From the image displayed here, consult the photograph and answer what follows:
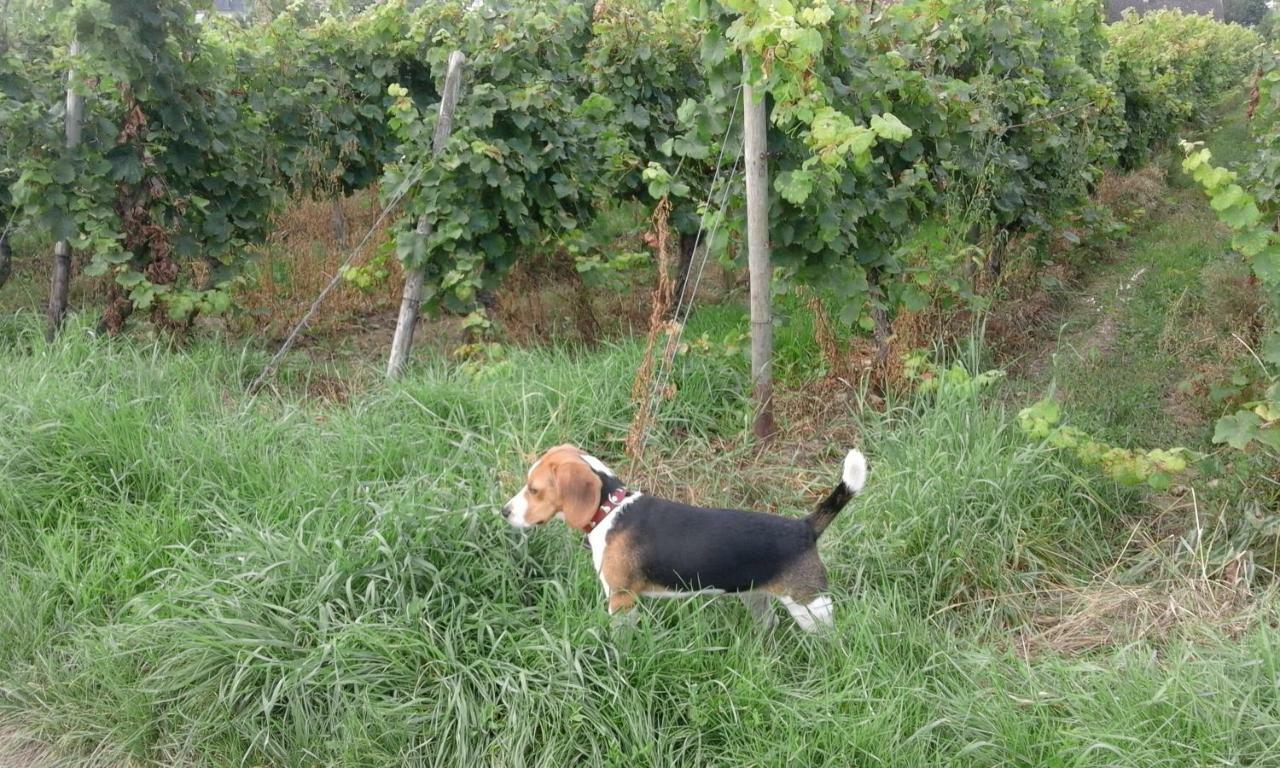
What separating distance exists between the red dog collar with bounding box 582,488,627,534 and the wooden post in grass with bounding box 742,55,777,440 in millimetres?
1633

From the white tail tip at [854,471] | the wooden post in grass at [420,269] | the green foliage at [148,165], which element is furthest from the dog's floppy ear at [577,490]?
the green foliage at [148,165]

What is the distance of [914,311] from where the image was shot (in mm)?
5387

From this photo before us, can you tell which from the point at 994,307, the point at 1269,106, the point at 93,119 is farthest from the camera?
the point at 994,307

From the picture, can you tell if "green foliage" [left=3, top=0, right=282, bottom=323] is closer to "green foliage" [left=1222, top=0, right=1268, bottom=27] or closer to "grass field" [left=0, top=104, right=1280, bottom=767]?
"grass field" [left=0, top=104, right=1280, bottom=767]

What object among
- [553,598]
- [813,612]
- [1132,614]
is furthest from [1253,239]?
[553,598]

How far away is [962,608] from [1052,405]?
875 millimetres

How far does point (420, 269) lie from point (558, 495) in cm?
305

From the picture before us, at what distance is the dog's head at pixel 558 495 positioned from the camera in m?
3.23

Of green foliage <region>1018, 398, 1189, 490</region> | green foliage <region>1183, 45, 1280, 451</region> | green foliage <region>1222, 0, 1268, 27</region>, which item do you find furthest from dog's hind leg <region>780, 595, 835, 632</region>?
green foliage <region>1222, 0, 1268, 27</region>

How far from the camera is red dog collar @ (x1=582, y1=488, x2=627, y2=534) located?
3.30 meters

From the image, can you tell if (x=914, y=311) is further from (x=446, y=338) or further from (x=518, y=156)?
(x=446, y=338)

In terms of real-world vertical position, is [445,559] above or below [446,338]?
above

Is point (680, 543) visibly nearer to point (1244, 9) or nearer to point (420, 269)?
point (420, 269)

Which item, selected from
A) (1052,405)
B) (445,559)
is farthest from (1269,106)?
(445,559)
